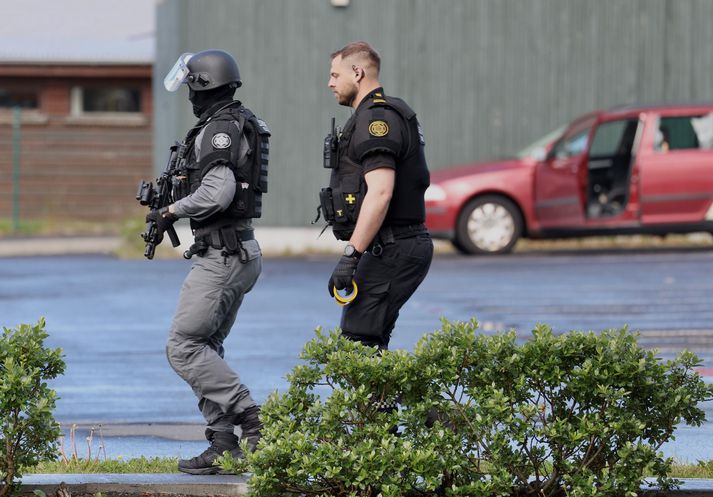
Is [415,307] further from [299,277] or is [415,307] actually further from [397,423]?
[397,423]

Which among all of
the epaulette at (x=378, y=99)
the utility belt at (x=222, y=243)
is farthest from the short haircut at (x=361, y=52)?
the utility belt at (x=222, y=243)

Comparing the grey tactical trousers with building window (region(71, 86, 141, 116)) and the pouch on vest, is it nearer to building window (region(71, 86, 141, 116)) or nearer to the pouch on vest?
the pouch on vest

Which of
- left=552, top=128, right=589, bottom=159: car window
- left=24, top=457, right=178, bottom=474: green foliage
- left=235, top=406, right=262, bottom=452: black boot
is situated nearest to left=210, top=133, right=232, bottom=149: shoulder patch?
left=235, top=406, right=262, bottom=452: black boot

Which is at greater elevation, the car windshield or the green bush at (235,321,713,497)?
the car windshield

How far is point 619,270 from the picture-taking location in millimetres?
16844

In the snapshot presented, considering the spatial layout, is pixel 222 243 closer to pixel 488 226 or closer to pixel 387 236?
pixel 387 236

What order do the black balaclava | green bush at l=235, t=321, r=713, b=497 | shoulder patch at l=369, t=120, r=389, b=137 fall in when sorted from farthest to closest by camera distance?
the black balaclava → shoulder patch at l=369, t=120, r=389, b=137 → green bush at l=235, t=321, r=713, b=497

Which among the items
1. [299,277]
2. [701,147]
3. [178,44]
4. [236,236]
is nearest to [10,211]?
[178,44]

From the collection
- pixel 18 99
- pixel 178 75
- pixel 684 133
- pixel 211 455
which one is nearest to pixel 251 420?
pixel 211 455

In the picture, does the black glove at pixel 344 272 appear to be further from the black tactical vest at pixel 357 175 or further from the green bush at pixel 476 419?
the green bush at pixel 476 419

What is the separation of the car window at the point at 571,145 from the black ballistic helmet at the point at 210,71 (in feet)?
40.2

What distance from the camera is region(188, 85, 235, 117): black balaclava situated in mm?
6457

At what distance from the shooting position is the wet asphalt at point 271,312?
8438mm

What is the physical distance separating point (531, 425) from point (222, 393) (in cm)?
159
